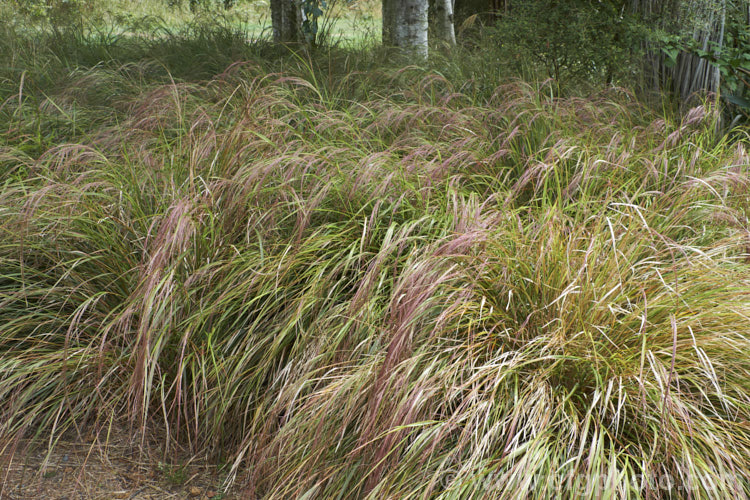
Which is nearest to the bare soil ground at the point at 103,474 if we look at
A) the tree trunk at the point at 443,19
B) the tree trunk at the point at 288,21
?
the tree trunk at the point at 288,21

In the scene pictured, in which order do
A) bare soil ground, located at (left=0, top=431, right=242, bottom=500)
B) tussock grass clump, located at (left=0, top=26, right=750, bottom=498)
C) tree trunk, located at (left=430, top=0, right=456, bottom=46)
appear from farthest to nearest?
tree trunk, located at (left=430, top=0, right=456, bottom=46), bare soil ground, located at (left=0, top=431, right=242, bottom=500), tussock grass clump, located at (left=0, top=26, right=750, bottom=498)

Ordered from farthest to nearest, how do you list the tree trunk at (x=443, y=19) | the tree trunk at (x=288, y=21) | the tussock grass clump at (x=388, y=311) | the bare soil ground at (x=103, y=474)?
the tree trunk at (x=443, y=19) < the tree trunk at (x=288, y=21) < the bare soil ground at (x=103, y=474) < the tussock grass clump at (x=388, y=311)

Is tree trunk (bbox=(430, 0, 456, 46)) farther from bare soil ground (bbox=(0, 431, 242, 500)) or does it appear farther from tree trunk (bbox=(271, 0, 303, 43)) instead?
bare soil ground (bbox=(0, 431, 242, 500))

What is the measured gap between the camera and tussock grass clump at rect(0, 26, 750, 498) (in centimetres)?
190

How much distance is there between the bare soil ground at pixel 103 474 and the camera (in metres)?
2.31

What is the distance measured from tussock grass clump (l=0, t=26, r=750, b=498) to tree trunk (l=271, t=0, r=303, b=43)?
3.09m

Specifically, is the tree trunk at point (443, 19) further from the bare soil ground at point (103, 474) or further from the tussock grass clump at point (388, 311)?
the bare soil ground at point (103, 474)

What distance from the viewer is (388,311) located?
2.44m

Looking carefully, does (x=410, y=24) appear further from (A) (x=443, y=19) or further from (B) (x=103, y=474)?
(B) (x=103, y=474)

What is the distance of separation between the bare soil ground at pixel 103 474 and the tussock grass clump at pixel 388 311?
10 cm

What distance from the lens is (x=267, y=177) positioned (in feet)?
9.77

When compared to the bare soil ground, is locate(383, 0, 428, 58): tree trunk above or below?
above

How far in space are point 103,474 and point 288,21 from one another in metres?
5.19

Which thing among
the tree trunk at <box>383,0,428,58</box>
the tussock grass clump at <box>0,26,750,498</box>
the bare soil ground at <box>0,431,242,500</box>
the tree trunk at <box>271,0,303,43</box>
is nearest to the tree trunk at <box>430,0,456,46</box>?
the tree trunk at <box>271,0,303,43</box>
